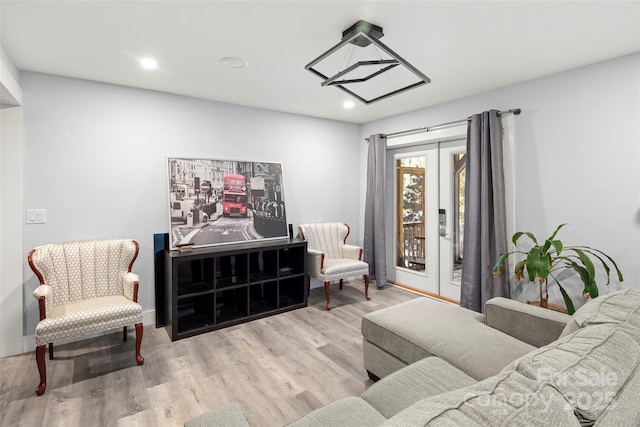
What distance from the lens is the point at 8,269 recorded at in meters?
2.70

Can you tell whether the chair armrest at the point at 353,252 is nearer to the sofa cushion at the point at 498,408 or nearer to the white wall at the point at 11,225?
the white wall at the point at 11,225

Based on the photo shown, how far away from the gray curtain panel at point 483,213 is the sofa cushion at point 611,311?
168cm

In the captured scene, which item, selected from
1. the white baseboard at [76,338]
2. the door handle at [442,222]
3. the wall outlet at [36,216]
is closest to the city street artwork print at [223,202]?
the white baseboard at [76,338]

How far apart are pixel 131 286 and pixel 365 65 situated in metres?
2.62

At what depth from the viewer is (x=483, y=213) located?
3342 mm

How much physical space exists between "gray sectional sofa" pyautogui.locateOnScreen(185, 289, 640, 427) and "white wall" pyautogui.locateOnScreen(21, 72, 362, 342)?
2595mm

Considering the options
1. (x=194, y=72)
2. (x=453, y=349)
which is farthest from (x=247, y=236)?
(x=453, y=349)

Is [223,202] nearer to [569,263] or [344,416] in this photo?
[344,416]

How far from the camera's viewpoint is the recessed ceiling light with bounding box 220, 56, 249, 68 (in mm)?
2635

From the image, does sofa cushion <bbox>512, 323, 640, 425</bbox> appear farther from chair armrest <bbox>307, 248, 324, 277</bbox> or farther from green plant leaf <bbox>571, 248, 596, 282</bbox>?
chair armrest <bbox>307, 248, 324, 277</bbox>

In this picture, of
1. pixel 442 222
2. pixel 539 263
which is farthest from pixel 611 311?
pixel 442 222

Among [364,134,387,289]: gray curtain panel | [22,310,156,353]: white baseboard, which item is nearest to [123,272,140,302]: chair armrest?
[22,310,156,353]: white baseboard

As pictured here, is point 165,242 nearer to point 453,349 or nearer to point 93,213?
point 93,213

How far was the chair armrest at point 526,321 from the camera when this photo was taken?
1.91 metres
